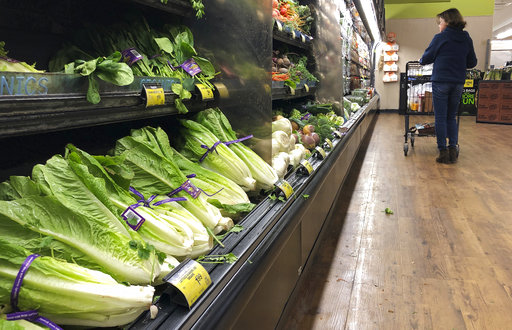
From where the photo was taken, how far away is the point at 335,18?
481cm

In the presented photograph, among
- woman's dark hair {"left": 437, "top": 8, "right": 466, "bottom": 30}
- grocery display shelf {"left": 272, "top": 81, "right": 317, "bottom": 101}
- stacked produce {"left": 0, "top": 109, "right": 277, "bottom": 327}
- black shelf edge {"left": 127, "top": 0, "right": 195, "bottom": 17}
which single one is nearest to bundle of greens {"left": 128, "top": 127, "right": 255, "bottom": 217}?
stacked produce {"left": 0, "top": 109, "right": 277, "bottom": 327}

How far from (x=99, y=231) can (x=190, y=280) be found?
0.26 meters

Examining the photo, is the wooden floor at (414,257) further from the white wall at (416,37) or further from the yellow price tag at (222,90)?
the white wall at (416,37)

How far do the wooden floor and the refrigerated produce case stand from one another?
28cm

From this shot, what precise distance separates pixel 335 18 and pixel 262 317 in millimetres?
4096

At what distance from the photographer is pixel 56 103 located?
3.70 feet

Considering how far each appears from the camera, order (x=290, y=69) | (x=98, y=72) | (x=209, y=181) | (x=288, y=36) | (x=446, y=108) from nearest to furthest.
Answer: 1. (x=98, y=72)
2. (x=209, y=181)
3. (x=288, y=36)
4. (x=290, y=69)
5. (x=446, y=108)

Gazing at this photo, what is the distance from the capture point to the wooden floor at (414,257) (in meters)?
2.12

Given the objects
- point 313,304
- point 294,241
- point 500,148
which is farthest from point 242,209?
point 500,148

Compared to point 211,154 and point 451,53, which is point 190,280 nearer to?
point 211,154

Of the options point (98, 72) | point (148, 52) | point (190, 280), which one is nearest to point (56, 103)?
point (98, 72)

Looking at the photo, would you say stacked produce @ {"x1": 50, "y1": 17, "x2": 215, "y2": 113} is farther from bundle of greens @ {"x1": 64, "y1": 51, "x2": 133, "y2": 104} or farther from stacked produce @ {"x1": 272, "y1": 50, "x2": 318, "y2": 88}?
stacked produce @ {"x1": 272, "y1": 50, "x2": 318, "y2": 88}

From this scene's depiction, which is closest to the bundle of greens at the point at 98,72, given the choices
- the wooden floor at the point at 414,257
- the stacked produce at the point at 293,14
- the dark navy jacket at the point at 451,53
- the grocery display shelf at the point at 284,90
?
the wooden floor at the point at 414,257

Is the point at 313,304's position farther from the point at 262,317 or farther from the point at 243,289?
the point at 243,289
